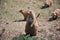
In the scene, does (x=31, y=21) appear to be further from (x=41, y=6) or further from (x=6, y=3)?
(x=6, y=3)

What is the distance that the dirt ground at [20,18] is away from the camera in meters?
7.88

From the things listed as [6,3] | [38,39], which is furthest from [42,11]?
[38,39]

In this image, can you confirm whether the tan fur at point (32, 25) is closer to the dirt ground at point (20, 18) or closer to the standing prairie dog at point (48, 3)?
the dirt ground at point (20, 18)

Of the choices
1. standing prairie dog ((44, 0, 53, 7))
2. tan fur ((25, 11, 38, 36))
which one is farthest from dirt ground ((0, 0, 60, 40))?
tan fur ((25, 11, 38, 36))

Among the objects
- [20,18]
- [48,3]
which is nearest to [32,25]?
[20,18]

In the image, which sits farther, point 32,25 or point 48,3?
point 48,3

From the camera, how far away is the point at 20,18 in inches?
378

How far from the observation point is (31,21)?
741 cm

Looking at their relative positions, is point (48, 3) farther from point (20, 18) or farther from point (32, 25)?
point (32, 25)

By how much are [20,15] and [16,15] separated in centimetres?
19

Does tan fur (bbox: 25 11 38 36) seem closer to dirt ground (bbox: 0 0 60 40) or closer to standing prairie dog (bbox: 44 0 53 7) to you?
dirt ground (bbox: 0 0 60 40)

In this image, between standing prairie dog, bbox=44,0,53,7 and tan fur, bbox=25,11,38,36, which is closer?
tan fur, bbox=25,11,38,36

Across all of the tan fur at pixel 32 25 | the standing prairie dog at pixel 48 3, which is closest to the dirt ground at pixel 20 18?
the standing prairie dog at pixel 48 3

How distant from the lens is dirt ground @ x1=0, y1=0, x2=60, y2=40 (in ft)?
25.8
